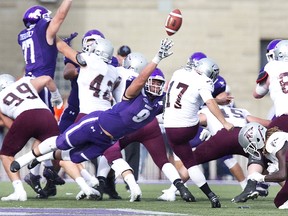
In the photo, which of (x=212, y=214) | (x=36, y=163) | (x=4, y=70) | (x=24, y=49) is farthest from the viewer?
(x=4, y=70)

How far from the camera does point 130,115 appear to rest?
42.2ft

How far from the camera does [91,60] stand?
13.8 meters

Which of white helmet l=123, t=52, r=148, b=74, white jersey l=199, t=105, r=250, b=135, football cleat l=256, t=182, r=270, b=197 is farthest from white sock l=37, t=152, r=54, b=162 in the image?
football cleat l=256, t=182, r=270, b=197

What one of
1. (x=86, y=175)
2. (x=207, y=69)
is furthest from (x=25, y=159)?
(x=207, y=69)

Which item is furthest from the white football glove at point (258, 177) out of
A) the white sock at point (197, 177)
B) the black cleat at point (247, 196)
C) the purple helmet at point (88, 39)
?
the purple helmet at point (88, 39)

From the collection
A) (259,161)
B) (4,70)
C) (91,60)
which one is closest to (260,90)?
(259,161)

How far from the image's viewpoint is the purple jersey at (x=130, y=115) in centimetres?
1280

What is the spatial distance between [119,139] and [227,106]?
175 centimetres

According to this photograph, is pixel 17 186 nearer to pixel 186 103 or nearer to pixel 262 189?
pixel 186 103

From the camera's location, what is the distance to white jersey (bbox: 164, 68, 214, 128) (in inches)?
534

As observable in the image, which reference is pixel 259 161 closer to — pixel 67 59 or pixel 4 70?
pixel 67 59

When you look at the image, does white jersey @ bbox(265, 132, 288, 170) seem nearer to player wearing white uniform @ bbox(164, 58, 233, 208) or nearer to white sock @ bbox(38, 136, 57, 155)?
player wearing white uniform @ bbox(164, 58, 233, 208)

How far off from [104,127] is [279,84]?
199cm

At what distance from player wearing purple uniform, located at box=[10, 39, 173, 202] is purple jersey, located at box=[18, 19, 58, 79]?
1.35 metres
